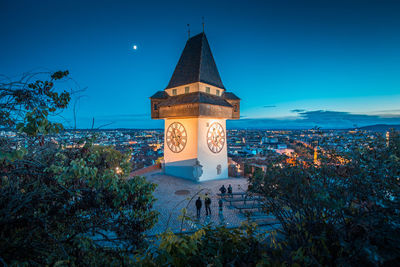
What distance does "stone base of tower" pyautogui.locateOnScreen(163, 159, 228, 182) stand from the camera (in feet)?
45.6

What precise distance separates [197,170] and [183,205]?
439 cm

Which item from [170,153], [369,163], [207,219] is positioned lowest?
[207,219]

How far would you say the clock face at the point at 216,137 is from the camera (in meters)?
14.7

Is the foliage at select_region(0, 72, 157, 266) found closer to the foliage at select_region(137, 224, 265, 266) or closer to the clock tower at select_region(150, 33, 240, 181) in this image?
the foliage at select_region(137, 224, 265, 266)

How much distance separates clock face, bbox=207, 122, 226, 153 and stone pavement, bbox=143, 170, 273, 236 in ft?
9.83

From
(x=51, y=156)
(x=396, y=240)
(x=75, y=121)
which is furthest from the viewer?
(x=51, y=156)

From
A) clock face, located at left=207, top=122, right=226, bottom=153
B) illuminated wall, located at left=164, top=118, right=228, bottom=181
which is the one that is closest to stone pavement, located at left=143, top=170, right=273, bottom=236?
illuminated wall, located at left=164, top=118, right=228, bottom=181

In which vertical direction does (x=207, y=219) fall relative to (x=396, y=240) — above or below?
below

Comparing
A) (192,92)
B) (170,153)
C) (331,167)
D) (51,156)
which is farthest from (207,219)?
(192,92)

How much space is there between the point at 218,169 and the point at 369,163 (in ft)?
42.2

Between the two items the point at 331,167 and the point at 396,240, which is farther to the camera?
the point at 331,167

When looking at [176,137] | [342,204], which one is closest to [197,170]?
[176,137]

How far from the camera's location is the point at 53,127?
2164 mm

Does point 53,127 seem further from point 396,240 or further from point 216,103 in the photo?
point 216,103
